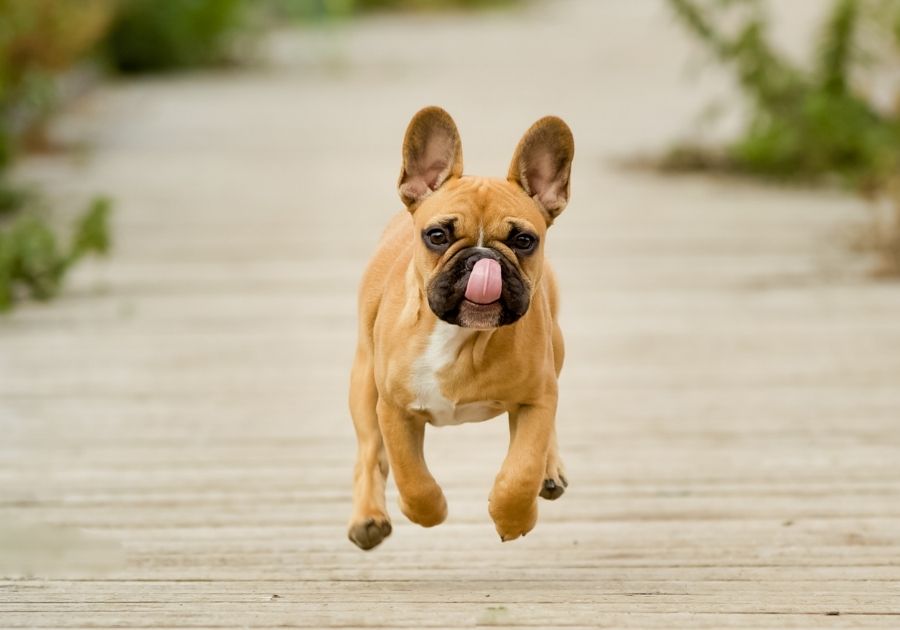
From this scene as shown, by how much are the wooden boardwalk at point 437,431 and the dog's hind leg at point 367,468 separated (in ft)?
0.73

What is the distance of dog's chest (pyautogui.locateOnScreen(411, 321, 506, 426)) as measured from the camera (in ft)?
15.1

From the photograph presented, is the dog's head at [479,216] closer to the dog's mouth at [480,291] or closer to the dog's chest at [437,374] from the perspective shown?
the dog's mouth at [480,291]

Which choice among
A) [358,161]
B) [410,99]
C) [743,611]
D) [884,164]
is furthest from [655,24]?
[743,611]

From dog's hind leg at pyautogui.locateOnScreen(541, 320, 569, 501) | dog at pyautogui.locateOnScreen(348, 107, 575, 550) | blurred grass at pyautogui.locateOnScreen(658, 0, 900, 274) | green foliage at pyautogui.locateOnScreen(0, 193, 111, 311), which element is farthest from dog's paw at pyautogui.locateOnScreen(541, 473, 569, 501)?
blurred grass at pyautogui.locateOnScreen(658, 0, 900, 274)

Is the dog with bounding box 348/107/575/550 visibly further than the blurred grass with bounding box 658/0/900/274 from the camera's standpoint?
No

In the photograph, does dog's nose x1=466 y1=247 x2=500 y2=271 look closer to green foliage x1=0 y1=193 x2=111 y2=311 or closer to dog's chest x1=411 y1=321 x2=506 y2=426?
dog's chest x1=411 y1=321 x2=506 y2=426

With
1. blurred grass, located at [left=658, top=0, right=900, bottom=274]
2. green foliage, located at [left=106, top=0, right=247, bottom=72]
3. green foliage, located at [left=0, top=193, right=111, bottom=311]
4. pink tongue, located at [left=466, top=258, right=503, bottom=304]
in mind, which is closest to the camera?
pink tongue, located at [left=466, top=258, right=503, bottom=304]

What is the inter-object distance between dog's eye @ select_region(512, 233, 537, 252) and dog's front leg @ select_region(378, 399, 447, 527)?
66 centimetres

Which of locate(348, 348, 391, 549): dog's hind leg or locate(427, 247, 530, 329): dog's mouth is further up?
locate(427, 247, 530, 329): dog's mouth

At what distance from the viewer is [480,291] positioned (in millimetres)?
4234

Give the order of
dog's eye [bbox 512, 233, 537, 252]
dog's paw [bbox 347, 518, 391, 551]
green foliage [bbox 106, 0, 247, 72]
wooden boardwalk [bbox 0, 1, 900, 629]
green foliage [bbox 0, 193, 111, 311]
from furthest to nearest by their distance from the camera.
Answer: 1. green foliage [bbox 106, 0, 247, 72]
2. green foliage [bbox 0, 193, 111, 311]
3. wooden boardwalk [bbox 0, 1, 900, 629]
4. dog's paw [bbox 347, 518, 391, 551]
5. dog's eye [bbox 512, 233, 537, 252]

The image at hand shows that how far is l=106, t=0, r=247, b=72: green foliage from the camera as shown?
2191cm

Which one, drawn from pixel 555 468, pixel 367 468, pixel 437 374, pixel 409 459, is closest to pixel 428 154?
pixel 437 374

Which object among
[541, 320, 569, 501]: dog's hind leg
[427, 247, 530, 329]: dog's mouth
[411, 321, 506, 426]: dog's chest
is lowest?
[541, 320, 569, 501]: dog's hind leg
